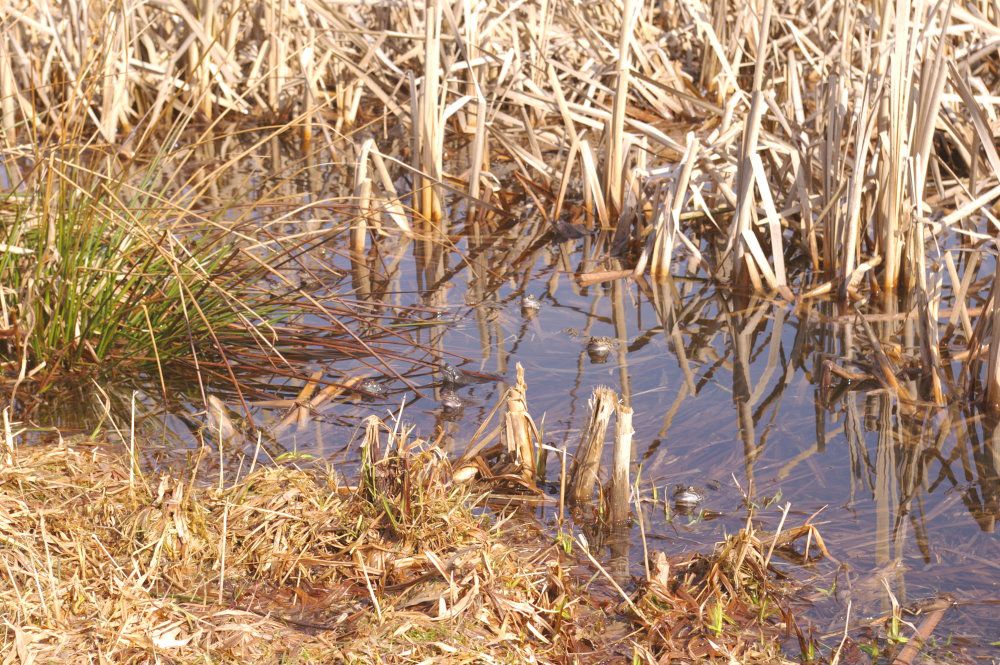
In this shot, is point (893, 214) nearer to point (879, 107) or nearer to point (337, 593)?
point (879, 107)

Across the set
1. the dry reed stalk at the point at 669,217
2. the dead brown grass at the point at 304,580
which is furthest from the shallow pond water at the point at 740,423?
the dead brown grass at the point at 304,580

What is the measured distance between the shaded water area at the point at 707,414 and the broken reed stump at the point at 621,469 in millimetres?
72

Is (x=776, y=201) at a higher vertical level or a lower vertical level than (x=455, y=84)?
lower

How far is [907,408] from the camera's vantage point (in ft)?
11.2

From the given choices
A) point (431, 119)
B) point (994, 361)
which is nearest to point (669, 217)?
point (431, 119)

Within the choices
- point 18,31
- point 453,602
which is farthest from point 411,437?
point 18,31

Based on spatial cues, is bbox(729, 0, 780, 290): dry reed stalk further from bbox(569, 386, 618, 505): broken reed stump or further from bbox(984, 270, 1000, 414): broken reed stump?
bbox(569, 386, 618, 505): broken reed stump

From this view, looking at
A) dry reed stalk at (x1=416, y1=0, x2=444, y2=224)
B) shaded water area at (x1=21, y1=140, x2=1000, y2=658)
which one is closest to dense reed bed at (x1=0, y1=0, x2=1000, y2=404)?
dry reed stalk at (x1=416, y1=0, x2=444, y2=224)

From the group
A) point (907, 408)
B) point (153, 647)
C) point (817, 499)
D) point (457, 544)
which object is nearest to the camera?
point (153, 647)

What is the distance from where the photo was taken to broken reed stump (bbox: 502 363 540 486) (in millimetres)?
2826

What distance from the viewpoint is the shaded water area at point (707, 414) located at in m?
2.60

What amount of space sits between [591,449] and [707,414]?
82 cm

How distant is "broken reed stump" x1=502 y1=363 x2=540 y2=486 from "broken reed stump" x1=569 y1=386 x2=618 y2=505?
12 centimetres

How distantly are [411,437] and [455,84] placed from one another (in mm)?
3659
